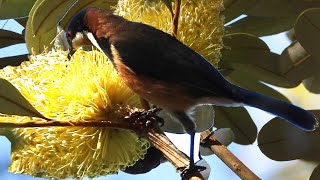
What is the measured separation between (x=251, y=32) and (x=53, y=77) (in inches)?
25.4

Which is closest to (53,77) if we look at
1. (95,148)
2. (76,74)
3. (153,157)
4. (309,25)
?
(76,74)

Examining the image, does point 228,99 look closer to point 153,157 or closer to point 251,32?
point 153,157

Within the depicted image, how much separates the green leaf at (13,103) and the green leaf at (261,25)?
0.71 metres

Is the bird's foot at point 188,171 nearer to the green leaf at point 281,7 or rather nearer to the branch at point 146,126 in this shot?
the branch at point 146,126

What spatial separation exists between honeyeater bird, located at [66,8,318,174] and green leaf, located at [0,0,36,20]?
271mm

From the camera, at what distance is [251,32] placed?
2037mm

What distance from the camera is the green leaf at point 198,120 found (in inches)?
68.2

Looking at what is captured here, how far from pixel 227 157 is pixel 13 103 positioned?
472 mm

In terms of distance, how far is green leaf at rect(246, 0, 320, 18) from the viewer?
194 cm

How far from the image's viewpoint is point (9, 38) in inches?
76.5

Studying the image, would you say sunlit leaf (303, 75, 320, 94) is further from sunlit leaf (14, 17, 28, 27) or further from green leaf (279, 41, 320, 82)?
sunlit leaf (14, 17, 28, 27)

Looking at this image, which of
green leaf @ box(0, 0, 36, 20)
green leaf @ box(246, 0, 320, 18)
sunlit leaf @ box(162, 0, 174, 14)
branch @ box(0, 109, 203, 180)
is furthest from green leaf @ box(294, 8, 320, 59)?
green leaf @ box(0, 0, 36, 20)

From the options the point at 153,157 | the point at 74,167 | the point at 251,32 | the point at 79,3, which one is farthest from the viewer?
the point at 251,32

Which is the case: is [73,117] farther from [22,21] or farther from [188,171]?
[22,21]
